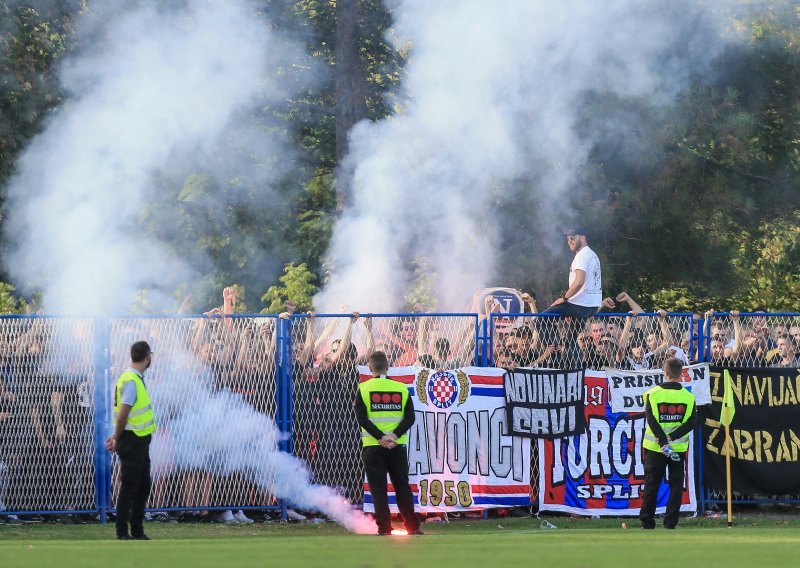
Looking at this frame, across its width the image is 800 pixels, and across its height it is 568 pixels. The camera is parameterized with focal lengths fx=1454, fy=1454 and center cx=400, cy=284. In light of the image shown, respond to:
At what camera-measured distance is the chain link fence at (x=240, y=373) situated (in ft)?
40.5

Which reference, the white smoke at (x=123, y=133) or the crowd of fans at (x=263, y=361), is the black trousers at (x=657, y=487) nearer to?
the crowd of fans at (x=263, y=361)

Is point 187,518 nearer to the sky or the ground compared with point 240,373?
nearer to the ground

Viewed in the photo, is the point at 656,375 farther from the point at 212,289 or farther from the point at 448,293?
the point at 212,289

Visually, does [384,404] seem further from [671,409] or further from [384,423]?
[671,409]

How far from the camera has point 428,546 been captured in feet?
30.7

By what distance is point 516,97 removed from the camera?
61.2 feet

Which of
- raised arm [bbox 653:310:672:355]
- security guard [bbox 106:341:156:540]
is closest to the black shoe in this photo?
security guard [bbox 106:341:156:540]

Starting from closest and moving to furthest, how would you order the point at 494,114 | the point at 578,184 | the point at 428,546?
the point at 428,546 → the point at 494,114 → the point at 578,184

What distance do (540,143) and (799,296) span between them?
10.2m

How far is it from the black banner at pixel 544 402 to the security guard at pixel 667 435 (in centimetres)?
127

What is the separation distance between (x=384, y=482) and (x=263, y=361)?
184 cm

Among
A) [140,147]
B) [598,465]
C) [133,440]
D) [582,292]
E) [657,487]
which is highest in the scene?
[140,147]

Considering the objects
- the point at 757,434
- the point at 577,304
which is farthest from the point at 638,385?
the point at 757,434

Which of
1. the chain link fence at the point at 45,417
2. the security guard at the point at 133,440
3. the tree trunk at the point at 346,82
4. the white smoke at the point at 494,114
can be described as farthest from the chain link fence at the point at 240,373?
the tree trunk at the point at 346,82
